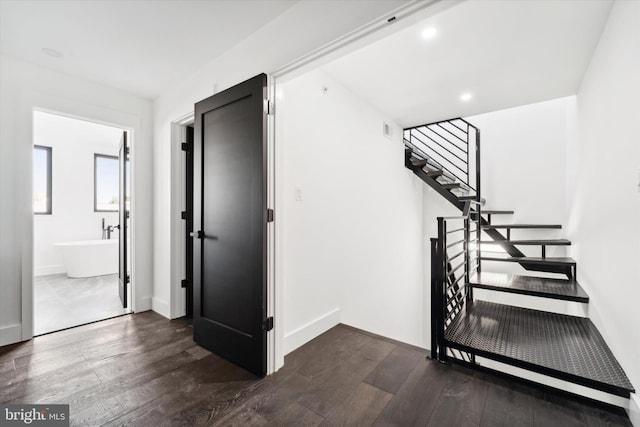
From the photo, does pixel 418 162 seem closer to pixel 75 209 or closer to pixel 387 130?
pixel 387 130

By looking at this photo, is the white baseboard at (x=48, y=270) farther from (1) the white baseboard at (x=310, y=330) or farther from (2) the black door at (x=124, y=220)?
(1) the white baseboard at (x=310, y=330)

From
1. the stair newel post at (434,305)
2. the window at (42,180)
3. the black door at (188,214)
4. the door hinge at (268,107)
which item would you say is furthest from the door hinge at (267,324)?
the window at (42,180)

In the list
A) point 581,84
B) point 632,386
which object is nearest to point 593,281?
point 632,386

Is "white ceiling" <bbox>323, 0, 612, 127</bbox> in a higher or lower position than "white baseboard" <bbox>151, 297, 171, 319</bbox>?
higher

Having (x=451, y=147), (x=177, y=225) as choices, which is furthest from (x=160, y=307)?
(x=451, y=147)

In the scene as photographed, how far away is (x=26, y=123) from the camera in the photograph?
2.42m

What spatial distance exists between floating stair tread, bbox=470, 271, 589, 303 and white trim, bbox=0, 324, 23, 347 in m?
4.02

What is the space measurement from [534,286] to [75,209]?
7179mm

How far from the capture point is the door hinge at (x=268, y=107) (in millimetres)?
1887

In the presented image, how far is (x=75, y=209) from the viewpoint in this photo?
17.3 feet

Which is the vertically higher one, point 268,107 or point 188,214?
point 268,107

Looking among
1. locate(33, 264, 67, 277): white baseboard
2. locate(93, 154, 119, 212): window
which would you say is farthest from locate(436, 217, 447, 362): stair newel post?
locate(93, 154, 119, 212): window

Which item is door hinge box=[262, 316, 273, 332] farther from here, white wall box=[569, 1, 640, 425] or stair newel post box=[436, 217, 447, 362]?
white wall box=[569, 1, 640, 425]

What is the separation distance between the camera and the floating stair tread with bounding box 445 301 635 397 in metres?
1.58
